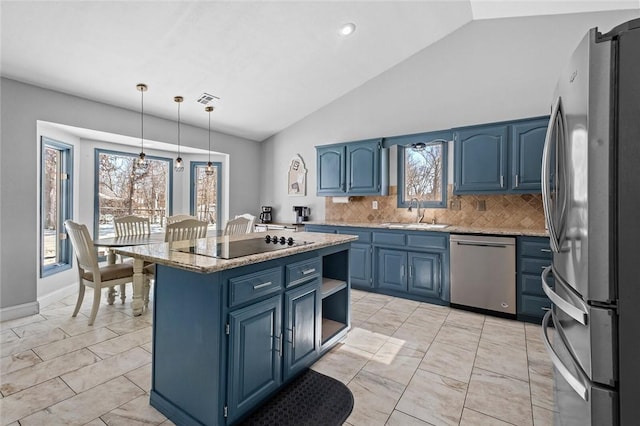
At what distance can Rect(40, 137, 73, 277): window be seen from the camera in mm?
3756

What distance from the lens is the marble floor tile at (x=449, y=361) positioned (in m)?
2.16

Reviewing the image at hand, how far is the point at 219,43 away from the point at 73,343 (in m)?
3.17

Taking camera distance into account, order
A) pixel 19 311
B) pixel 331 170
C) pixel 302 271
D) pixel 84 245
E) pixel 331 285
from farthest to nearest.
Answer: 1. pixel 331 170
2. pixel 19 311
3. pixel 84 245
4. pixel 331 285
5. pixel 302 271

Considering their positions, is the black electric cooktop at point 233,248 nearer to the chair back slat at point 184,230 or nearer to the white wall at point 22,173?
the chair back slat at point 184,230

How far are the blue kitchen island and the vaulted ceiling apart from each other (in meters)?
2.17

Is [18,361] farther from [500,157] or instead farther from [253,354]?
[500,157]

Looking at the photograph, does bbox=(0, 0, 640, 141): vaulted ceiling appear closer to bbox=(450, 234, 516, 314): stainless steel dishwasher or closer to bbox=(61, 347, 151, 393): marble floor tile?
bbox=(450, 234, 516, 314): stainless steel dishwasher


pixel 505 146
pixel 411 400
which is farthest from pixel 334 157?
pixel 411 400

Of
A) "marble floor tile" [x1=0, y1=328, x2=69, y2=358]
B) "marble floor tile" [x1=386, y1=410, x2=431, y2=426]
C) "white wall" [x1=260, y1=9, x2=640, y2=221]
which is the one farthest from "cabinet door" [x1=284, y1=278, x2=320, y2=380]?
"white wall" [x1=260, y1=9, x2=640, y2=221]

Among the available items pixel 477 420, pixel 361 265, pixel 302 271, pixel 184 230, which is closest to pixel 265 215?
pixel 361 265

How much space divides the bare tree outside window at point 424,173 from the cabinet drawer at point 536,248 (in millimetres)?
1274

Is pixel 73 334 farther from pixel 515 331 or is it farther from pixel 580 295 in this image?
pixel 515 331

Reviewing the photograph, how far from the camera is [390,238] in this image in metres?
3.88

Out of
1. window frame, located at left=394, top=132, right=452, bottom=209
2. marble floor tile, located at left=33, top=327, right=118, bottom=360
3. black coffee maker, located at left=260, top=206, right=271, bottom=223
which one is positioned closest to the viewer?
marble floor tile, located at left=33, top=327, right=118, bottom=360
